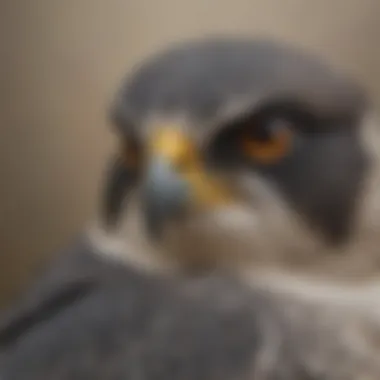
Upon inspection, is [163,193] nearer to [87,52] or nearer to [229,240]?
[229,240]

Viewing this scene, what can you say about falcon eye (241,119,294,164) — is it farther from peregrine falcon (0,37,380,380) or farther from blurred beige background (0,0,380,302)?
blurred beige background (0,0,380,302)

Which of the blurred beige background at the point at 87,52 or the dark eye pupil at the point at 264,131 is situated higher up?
the dark eye pupil at the point at 264,131

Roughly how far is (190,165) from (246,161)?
0.05 m

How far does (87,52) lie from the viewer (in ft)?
4.54

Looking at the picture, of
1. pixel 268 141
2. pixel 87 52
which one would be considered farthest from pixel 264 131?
pixel 87 52

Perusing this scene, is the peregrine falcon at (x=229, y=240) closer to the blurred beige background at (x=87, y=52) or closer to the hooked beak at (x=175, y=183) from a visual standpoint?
the hooked beak at (x=175, y=183)

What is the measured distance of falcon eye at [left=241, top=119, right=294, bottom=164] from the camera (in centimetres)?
93

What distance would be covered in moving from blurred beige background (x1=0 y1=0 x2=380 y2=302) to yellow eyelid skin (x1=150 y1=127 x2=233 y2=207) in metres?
0.47

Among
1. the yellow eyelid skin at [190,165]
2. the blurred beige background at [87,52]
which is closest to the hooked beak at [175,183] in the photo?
the yellow eyelid skin at [190,165]

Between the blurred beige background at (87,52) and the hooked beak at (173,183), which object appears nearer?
the hooked beak at (173,183)

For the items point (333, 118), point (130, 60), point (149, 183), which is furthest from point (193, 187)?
point (130, 60)

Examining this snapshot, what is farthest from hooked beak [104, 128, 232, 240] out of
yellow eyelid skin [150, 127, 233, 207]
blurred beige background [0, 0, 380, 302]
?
blurred beige background [0, 0, 380, 302]

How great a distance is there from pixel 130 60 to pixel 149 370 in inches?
23.4

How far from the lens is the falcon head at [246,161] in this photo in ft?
3.02
